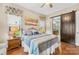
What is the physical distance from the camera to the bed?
147 cm

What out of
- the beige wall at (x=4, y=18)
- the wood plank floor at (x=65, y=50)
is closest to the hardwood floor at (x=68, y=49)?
the wood plank floor at (x=65, y=50)

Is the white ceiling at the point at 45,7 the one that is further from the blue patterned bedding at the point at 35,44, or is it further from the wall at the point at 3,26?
the blue patterned bedding at the point at 35,44

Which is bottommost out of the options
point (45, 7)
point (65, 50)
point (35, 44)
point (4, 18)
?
point (65, 50)

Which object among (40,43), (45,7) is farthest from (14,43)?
(45,7)

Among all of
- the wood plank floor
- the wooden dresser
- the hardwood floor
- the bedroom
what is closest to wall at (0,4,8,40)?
the bedroom

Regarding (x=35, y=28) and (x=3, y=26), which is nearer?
(x=3, y=26)

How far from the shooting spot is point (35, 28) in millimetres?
1623

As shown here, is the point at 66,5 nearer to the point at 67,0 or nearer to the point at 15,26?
the point at 67,0

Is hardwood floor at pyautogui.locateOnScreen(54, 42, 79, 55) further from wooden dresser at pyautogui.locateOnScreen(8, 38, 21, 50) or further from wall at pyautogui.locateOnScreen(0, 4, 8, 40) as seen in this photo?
wall at pyautogui.locateOnScreen(0, 4, 8, 40)

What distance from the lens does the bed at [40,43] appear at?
4.82ft

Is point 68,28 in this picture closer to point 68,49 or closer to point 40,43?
point 68,49

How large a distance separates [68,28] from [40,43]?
0.65 meters
